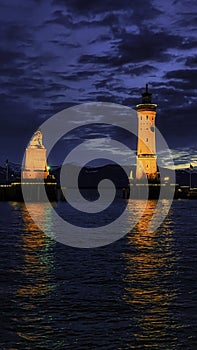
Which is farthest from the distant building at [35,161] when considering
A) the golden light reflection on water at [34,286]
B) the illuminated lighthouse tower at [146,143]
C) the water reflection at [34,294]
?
the water reflection at [34,294]

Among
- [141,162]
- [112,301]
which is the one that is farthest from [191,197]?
[112,301]

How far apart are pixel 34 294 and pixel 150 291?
16.1ft

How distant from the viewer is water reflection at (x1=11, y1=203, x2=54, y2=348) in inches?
618

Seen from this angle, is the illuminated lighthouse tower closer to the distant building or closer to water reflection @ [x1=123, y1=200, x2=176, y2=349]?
the distant building

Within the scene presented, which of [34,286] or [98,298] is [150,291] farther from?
[34,286]

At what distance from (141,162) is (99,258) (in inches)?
3992

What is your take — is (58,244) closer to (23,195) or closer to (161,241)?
(161,241)

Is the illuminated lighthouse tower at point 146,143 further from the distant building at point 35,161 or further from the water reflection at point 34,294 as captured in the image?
the water reflection at point 34,294

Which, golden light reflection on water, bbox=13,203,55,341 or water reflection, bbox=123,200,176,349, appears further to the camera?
golden light reflection on water, bbox=13,203,55,341

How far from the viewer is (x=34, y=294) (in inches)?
802

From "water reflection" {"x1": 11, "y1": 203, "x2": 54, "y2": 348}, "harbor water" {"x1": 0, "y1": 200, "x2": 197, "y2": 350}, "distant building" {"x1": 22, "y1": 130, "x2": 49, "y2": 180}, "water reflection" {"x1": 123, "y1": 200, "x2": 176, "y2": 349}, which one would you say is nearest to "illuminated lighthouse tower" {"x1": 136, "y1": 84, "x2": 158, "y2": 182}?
"distant building" {"x1": 22, "y1": 130, "x2": 49, "y2": 180}

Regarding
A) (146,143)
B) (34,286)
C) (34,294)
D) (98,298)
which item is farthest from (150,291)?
(146,143)

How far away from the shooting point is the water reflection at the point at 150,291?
15.5 m

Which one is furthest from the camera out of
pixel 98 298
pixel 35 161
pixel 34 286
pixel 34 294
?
pixel 35 161
